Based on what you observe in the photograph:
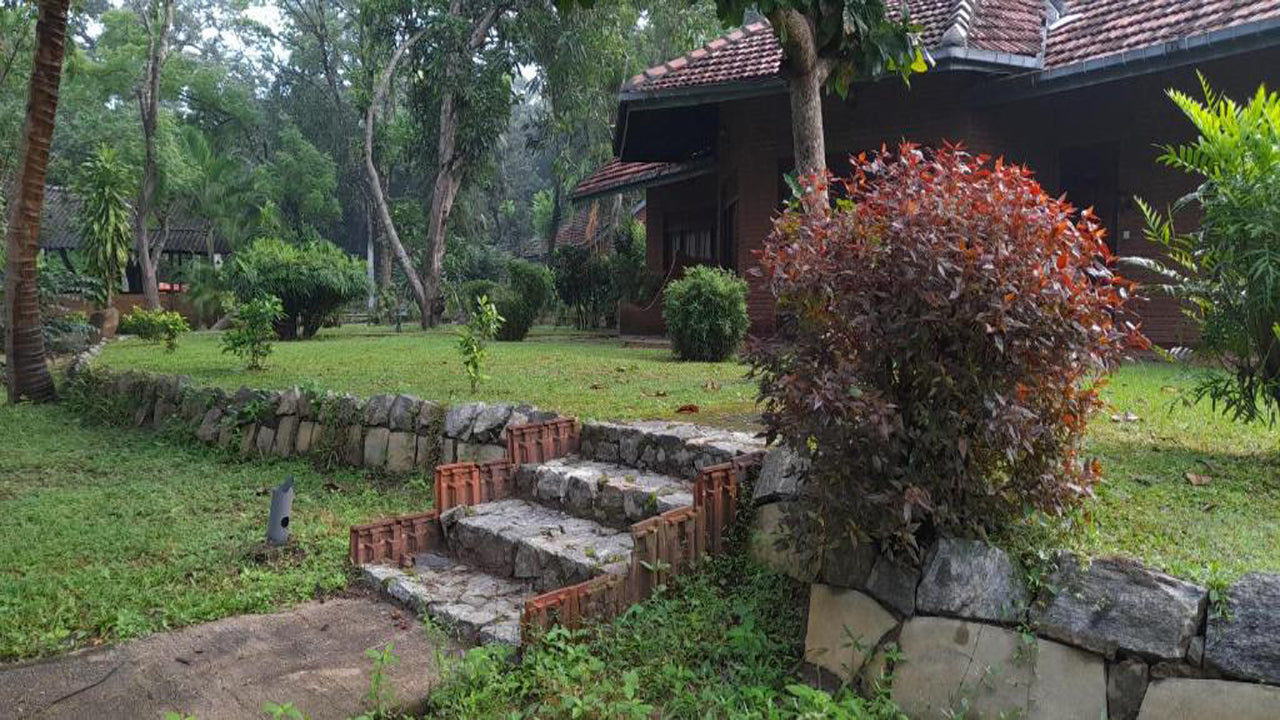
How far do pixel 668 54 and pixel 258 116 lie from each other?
57.5 feet

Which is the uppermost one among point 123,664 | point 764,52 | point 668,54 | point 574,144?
point 668,54

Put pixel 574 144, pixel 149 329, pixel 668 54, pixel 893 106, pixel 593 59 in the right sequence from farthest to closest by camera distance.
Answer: pixel 574 144 → pixel 668 54 → pixel 593 59 → pixel 149 329 → pixel 893 106

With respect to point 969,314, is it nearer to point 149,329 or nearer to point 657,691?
point 657,691

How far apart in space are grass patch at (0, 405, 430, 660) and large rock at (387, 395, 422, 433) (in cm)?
44

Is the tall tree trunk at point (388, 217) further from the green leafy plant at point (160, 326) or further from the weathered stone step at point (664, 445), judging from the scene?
the weathered stone step at point (664, 445)

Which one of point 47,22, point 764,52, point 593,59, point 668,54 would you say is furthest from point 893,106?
point 668,54

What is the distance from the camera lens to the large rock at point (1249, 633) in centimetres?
242

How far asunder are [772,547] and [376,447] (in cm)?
354

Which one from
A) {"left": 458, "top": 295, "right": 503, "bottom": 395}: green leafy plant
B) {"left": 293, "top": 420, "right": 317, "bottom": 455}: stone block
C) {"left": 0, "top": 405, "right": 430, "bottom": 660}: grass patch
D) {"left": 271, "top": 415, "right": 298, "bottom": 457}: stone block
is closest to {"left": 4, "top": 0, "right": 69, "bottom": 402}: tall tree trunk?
{"left": 0, "top": 405, "right": 430, "bottom": 660}: grass patch

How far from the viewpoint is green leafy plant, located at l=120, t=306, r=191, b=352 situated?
11648mm

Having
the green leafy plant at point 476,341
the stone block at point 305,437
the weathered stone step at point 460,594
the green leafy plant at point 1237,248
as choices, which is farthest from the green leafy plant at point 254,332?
the green leafy plant at point 1237,248

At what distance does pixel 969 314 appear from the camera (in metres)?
2.81

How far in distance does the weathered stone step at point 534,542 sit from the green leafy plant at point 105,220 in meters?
15.6

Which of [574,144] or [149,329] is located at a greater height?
[574,144]
